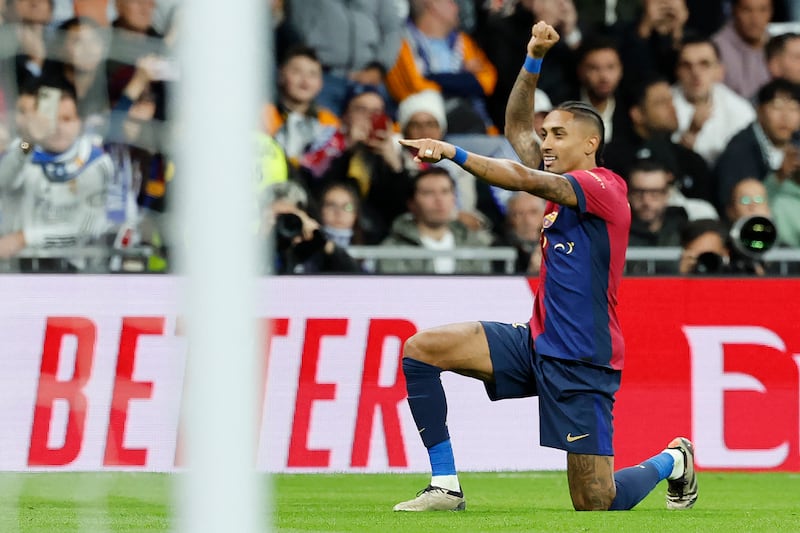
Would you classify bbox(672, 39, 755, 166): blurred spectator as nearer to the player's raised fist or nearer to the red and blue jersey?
the player's raised fist

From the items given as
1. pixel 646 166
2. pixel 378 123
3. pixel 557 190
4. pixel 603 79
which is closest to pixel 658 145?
pixel 646 166

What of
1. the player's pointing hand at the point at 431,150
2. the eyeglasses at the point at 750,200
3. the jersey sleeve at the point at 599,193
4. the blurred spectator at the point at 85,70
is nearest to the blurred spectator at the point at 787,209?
the eyeglasses at the point at 750,200

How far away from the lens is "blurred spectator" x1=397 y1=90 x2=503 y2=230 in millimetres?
9984

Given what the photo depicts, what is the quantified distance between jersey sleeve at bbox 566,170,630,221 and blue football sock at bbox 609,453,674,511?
107 centimetres

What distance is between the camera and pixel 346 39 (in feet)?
34.1

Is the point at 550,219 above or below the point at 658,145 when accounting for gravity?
below

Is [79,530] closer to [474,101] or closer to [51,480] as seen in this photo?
[51,480]

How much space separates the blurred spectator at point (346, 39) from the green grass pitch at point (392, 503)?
9.29 ft

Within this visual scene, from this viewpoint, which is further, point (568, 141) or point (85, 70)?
point (85, 70)

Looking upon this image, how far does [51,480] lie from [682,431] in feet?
11.2

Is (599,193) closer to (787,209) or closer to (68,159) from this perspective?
(68,159)

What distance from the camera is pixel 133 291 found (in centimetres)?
875

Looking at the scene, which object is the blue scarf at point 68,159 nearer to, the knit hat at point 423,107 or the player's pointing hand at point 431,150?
the knit hat at point 423,107

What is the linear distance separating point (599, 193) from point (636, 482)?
4.01ft
